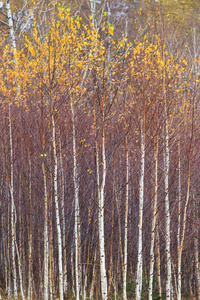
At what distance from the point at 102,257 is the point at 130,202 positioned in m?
6.69

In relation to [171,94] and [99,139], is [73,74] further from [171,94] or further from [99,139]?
[99,139]

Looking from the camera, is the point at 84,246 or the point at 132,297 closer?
the point at 132,297

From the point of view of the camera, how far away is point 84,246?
49.0 feet

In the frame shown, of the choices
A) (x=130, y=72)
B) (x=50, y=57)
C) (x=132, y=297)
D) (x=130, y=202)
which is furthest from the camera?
(x=130, y=202)

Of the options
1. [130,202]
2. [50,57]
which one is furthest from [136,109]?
[130,202]

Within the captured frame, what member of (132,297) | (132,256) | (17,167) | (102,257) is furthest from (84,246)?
(102,257)

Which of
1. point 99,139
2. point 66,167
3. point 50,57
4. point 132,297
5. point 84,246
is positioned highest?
point 50,57

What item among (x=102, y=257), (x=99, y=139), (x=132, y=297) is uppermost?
Answer: (x=99, y=139)

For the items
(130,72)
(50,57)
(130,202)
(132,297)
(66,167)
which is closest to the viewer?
(50,57)

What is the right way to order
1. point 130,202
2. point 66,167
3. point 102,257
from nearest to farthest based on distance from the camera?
point 102,257
point 66,167
point 130,202

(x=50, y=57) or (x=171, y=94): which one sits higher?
(x=50, y=57)

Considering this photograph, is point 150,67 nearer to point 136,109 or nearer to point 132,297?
point 136,109

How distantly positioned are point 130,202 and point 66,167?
328cm

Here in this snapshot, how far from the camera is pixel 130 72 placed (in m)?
9.33
